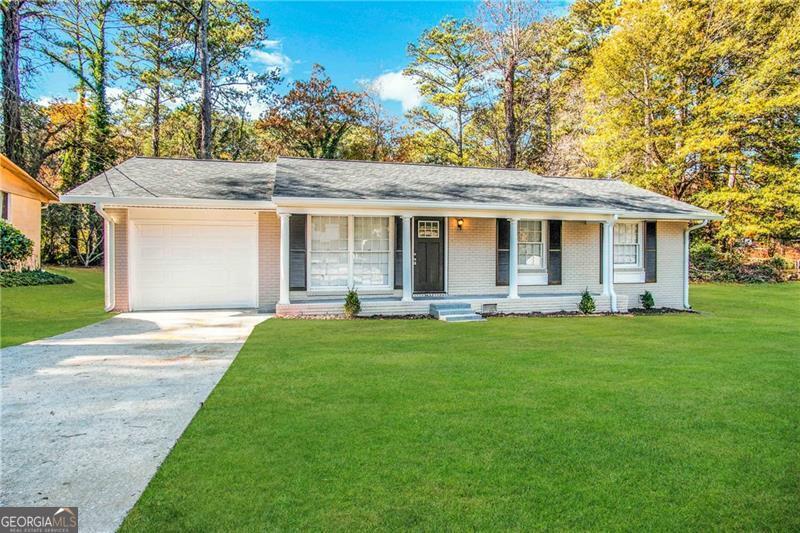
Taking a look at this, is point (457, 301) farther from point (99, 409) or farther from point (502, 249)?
point (99, 409)

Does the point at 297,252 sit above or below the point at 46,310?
above

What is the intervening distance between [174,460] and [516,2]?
77.2 ft

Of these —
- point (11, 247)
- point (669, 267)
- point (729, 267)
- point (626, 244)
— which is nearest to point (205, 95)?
point (11, 247)

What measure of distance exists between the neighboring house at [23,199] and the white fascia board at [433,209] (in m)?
13.2

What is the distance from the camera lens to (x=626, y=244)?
511 inches

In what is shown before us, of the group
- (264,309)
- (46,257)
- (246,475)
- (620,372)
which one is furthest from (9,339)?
(46,257)

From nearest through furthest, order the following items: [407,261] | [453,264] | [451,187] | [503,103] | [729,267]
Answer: [407,261] → [453,264] → [451,187] → [729,267] → [503,103]

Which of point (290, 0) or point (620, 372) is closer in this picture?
point (620, 372)

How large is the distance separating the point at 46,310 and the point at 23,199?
10.8 meters

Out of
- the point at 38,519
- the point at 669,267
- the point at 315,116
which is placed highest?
the point at 315,116

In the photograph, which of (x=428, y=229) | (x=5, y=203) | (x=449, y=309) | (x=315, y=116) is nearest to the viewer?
(x=449, y=309)

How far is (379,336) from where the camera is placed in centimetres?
811

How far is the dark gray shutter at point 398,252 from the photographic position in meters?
11.3

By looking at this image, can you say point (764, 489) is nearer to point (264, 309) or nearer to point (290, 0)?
point (264, 309)
